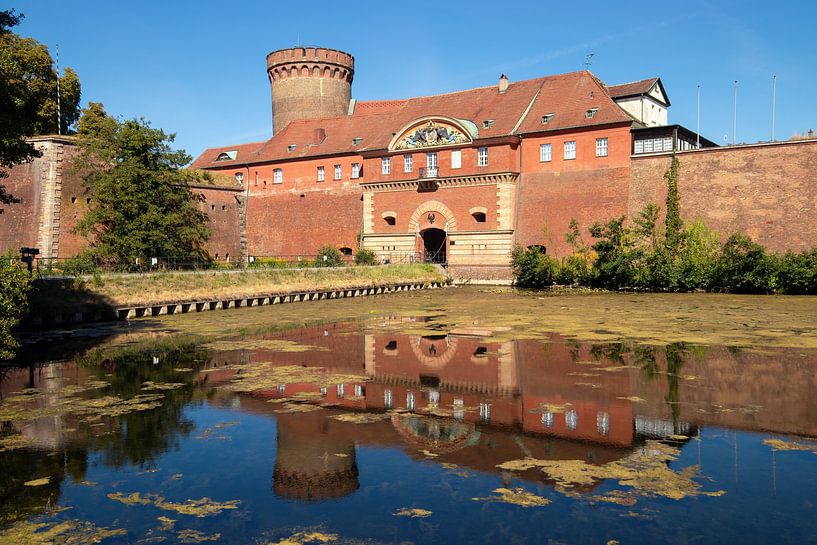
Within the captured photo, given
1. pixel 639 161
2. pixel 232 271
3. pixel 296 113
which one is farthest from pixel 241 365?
pixel 296 113

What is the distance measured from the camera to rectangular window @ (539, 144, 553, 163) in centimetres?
3531

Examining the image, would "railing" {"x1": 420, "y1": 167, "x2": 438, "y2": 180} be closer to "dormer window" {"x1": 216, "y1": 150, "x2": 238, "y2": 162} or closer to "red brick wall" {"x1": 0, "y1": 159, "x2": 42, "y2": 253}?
"dormer window" {"x1": 216, "y1": 150, "x2": 238, "y2": 162}

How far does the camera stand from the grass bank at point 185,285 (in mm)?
20734

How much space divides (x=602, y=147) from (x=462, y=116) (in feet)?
29.5

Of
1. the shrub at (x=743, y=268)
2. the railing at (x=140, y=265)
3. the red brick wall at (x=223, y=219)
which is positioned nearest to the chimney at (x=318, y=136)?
the red brick wall at (x=223, y=219)

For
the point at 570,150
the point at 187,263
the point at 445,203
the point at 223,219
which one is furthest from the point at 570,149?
the point at 223,219

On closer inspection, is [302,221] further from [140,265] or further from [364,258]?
[140,265]

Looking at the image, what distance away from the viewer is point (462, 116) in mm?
39594

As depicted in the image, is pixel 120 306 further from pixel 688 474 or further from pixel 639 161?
pixel 639 161

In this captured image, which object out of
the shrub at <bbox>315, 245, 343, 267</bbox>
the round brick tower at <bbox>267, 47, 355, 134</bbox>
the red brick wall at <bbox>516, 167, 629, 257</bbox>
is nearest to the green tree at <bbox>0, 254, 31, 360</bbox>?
the shrub at <bbox>315, 245, 343, 267</bbox>

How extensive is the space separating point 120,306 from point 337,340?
8.72m

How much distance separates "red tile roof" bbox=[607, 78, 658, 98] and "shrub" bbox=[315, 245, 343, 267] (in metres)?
18.3

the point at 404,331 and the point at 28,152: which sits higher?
the point at 28,152

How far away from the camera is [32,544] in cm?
578
